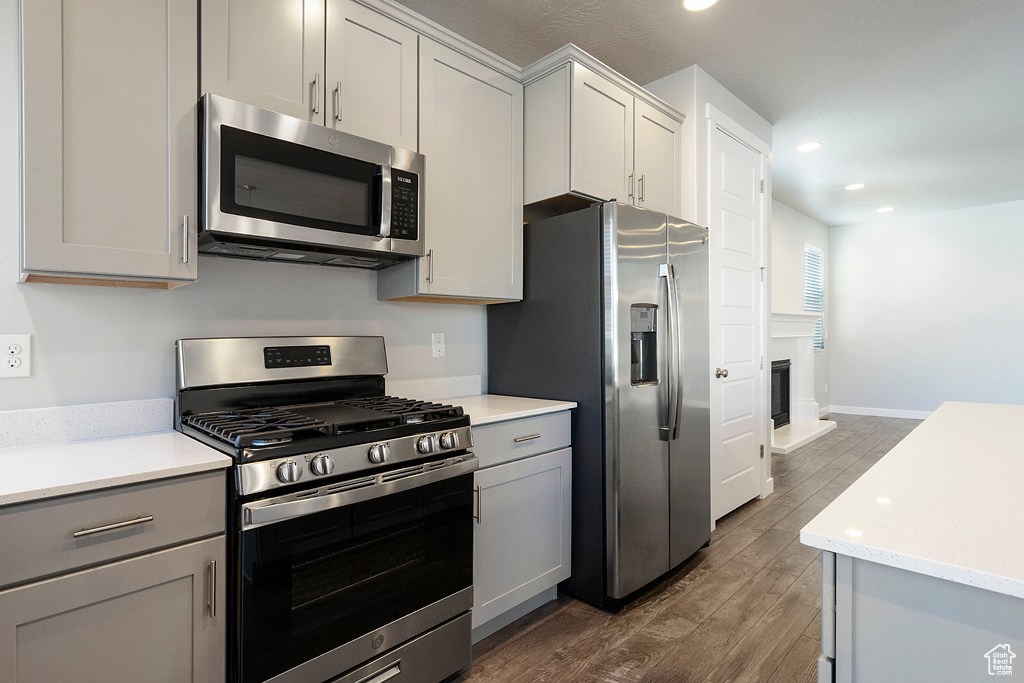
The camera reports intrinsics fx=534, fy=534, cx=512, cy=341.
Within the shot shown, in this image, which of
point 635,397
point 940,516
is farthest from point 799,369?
point 940,516

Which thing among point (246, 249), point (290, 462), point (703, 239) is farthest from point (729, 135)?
point (290, 462)

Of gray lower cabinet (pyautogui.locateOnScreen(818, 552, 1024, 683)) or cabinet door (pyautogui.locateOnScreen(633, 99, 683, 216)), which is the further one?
cabinet door (pyautogui.locateOnScreen(633, 99, 683, 216))

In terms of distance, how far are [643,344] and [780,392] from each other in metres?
4.78

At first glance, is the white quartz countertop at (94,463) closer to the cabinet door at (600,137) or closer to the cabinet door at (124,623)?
the cabinet door at (124,623)

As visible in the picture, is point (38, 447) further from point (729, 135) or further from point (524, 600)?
point (729, 135)

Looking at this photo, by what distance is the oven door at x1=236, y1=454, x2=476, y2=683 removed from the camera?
1381mm

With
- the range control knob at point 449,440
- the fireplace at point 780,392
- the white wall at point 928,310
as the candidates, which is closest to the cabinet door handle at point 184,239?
the range control knob at point 449,440

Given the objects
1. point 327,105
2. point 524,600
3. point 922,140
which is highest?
point 922,140

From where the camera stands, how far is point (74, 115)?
1.39m

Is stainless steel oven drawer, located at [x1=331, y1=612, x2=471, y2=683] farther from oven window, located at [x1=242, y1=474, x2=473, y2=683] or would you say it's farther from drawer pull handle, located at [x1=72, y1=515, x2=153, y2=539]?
drawer pull handle, located at [x1=72, y1=515, x2=153, y2=539]

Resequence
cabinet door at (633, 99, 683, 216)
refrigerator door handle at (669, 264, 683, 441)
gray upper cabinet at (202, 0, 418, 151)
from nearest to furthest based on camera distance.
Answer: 1. gray upper cabinet at (202, 0, 418, 151)
2. refrigerator door handle at (669, 264, 683, 441)
3. cabinet door at (633, 99, 683, 216)

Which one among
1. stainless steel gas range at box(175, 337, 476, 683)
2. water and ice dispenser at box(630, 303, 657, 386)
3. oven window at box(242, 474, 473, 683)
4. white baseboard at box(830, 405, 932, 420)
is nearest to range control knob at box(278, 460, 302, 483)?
stainless steel gas range at box(175, 337, 476, 683)

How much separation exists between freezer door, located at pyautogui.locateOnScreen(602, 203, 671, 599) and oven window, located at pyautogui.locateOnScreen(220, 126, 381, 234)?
1025mm

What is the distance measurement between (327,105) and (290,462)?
4.04 feet
